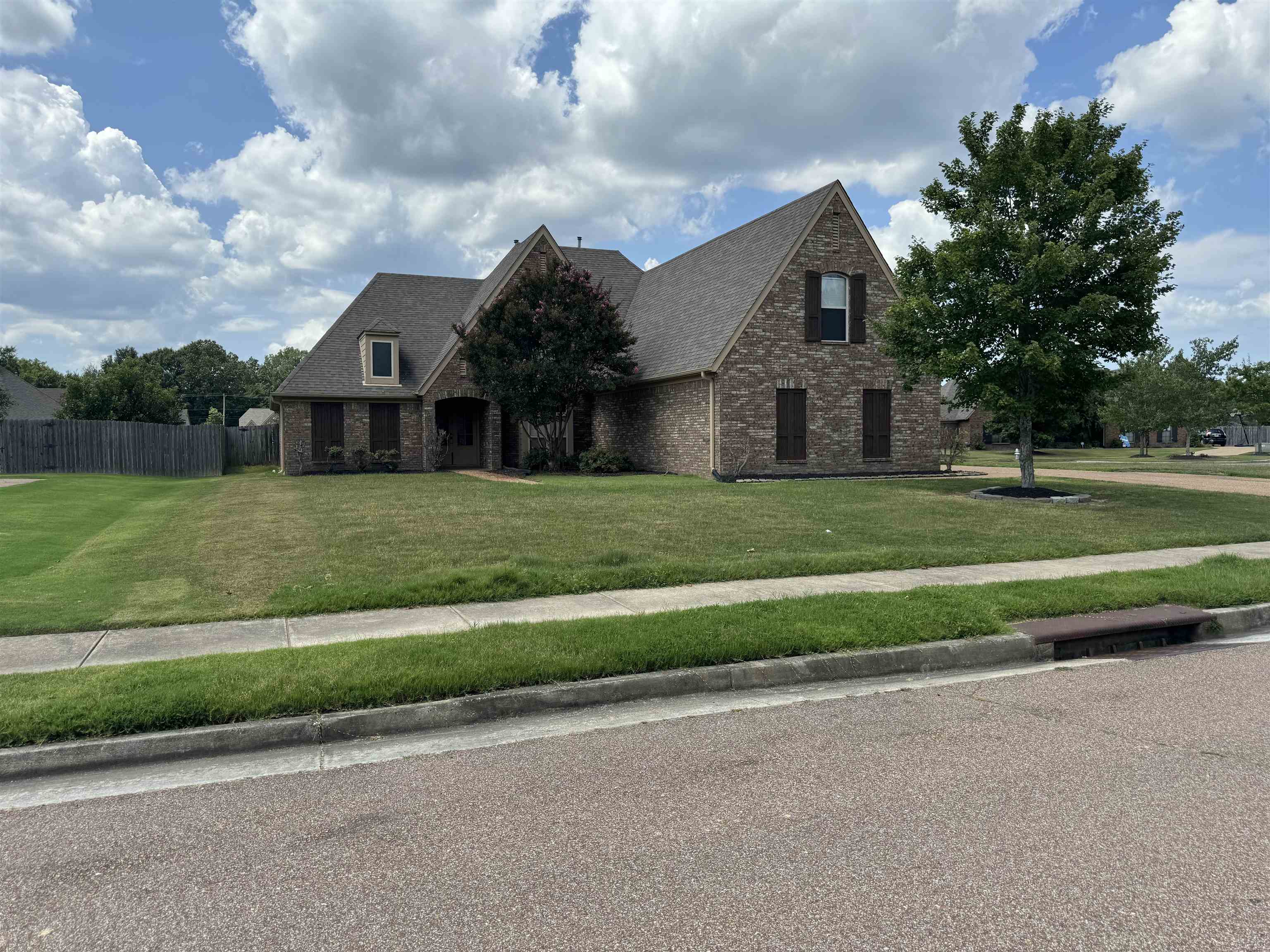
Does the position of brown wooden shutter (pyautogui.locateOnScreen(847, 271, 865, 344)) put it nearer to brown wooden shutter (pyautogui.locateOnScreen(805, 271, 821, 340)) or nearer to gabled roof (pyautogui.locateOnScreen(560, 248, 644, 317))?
brown wooden shutter (pyautogui.locateOnScreen(805, 271, 821, 340))

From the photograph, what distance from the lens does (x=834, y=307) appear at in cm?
2539

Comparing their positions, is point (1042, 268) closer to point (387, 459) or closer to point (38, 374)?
point (387, 459)

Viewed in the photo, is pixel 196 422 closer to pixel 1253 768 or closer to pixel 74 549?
pixel 74 549

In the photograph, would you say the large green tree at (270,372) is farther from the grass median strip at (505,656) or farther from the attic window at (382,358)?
the grass median strip at (505,656)

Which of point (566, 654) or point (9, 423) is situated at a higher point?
point (9, 423)

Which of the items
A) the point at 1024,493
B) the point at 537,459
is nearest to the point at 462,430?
the point at 537,459

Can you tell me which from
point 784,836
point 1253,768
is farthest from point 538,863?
point 1253,768

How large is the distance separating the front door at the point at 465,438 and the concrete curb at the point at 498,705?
26785 millimetres

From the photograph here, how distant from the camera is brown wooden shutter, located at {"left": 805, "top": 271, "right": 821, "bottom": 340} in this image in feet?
81.5

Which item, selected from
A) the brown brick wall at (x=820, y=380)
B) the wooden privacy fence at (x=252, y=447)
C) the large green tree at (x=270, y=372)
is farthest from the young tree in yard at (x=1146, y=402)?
the large green tree at (x=270, y=372)

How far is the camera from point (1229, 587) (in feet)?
28.9

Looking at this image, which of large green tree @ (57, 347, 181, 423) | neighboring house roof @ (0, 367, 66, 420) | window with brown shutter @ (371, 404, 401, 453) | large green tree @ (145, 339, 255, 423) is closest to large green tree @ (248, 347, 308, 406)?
large green tree @ (145, 339, 255, 423)

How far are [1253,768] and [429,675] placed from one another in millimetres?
4769

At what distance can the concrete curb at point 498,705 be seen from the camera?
4.88 m
